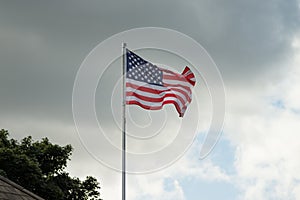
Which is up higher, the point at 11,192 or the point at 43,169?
the point at 43,169

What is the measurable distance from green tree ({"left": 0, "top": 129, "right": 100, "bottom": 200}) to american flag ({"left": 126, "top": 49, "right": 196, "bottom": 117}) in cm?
1612

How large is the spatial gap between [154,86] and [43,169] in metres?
19.6

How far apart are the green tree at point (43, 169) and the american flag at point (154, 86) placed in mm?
16125

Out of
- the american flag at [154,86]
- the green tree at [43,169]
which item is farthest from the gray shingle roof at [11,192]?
the green tree at [43,169]

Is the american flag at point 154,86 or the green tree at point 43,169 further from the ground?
the green tree at point 43,169

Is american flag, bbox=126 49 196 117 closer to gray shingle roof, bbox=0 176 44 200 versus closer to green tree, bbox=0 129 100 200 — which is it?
gray shingle roof, bbox=0 176 44 200

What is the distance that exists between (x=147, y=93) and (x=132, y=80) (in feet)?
2.69

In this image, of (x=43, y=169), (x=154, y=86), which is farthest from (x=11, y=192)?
(x=43, y=169)

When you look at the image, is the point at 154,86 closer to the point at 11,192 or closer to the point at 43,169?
the point at 11,192

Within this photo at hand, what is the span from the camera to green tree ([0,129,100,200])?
36.1 metres

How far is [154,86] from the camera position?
2306cm

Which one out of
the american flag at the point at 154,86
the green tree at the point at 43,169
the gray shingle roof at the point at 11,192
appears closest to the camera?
the gray shingle roof at the point at 11,192

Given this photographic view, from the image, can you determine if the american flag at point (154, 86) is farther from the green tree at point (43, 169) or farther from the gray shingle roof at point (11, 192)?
the green tree at point (43, 169)

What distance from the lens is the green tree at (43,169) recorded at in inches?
1420
